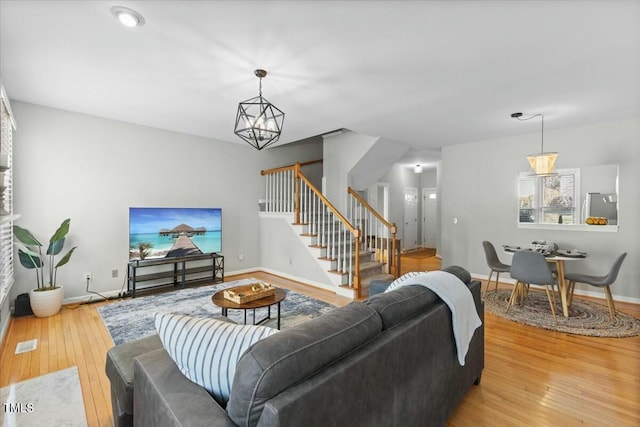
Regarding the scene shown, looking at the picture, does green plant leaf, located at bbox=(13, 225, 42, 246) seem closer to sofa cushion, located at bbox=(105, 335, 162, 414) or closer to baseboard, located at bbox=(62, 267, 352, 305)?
baseboard, located at bbox=(62, 267, 352, 305)

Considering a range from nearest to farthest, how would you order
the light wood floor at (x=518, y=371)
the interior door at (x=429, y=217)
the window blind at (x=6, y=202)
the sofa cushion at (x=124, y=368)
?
the sofa cushion at (x=124, y=368) → the light wood floor at (x=518, y=371) → the window blind at (x=6, y=202) → the interior door at (x=429, y=217)

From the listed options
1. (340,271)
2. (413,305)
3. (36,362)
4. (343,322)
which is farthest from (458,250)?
(36,362)

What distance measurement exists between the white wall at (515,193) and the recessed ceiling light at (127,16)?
5.39 metres

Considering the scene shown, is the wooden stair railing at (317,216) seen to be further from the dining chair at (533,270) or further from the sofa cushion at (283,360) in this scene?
the sofa cushion at (283,360)

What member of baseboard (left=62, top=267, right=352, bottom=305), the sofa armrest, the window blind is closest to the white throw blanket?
the sofa armrest

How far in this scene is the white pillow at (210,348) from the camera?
108 centimetres

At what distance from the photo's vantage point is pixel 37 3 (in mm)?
1886

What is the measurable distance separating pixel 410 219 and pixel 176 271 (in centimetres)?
698

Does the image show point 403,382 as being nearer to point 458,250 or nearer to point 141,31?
point 141,31

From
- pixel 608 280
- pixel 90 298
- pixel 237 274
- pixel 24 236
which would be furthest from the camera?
pixel 237 274

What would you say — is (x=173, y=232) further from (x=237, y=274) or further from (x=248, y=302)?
(x=248, y=302)

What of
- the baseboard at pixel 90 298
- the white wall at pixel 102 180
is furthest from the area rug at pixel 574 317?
the baseboard at pixel 90 298

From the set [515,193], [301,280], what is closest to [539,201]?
[515,193]

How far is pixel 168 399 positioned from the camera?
105 centimetres
